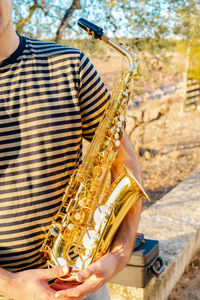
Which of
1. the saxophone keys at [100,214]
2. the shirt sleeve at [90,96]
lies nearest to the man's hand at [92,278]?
the saxophone keys at [100,214]

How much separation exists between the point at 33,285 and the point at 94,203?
53cm

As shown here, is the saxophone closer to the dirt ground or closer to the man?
the man

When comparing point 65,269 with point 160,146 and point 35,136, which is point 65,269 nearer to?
point 35,136

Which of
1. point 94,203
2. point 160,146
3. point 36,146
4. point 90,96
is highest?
point 90,96

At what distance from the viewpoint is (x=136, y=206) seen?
5.80 ft

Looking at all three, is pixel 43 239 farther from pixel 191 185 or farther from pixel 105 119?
pixel 191 185

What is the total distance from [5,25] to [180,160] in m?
6.69

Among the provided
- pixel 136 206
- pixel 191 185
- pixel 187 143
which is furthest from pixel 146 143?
pixel 136 206

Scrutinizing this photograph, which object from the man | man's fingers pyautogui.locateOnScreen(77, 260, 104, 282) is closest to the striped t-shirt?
the man

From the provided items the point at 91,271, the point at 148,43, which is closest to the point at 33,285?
the point at 91,271

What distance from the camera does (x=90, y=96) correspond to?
1.59m

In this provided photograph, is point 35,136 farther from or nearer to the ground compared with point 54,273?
farther from the ground

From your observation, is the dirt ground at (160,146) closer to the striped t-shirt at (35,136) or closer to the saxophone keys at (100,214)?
the striped t-shirt at (35,136)

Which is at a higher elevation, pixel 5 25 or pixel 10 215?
pixel 5 25
